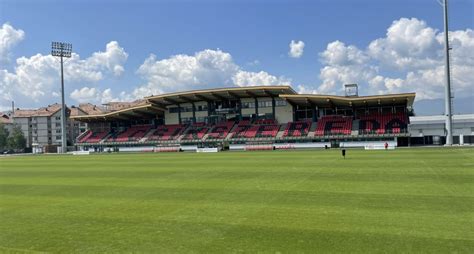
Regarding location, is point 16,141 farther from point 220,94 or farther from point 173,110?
point 220,94

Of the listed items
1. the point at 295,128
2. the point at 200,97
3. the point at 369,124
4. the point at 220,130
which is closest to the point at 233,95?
the point at 200,97

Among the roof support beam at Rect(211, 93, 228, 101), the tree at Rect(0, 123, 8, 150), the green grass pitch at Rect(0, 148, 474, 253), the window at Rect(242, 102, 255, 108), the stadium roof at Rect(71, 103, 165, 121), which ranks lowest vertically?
the green grass pitch at Rect(0, 148, 474, 253)

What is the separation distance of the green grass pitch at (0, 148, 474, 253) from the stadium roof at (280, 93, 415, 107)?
42160mm

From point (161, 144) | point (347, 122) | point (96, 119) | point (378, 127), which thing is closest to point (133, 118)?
point (96, 119)

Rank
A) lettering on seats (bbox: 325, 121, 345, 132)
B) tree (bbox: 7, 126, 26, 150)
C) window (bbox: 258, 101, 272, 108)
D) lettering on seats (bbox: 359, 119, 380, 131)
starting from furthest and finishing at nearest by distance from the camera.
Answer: tree (bbox: 7, 126, 26, 150), window (bbox: 258, 101, 272, 108), lettering on seats (bbox: 325, 121, 345, 132), lettering on seats (bbox: 359, 119, 380, 131)

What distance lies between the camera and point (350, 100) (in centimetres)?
6288

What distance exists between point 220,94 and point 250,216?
207 ft

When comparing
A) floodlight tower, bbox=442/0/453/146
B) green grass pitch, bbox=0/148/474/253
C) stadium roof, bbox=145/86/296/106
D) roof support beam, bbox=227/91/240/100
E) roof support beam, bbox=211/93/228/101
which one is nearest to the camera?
green grass pitch, bbox=0/148/474/253

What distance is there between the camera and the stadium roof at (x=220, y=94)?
69.8m

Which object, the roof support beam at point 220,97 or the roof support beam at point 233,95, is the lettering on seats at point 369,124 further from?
the roof support beam at point 220,97

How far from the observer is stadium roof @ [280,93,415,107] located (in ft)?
201

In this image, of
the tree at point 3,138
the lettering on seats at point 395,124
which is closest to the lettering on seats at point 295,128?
the lettering on seats at point 395,124

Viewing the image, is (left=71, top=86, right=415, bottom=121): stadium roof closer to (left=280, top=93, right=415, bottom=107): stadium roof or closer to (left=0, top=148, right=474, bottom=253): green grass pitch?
(left=280, top=93, right=415, bottom=107): stadium roof

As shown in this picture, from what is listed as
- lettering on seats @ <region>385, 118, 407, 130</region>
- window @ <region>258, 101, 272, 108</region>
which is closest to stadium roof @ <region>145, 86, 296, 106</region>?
window @ <region>258, 101, 272, 108</region>
